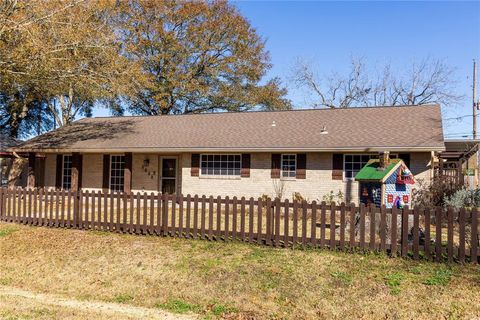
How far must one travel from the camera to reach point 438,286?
239 inches

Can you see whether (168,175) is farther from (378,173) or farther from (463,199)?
(463,199)

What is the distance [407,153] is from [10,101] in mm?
28872

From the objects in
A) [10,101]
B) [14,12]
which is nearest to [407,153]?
[14,12]

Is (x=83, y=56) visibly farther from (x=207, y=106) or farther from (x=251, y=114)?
(x=207, y=106)

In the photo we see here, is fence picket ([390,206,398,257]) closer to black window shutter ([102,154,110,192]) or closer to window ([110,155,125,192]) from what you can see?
window ([110,155,125,192])

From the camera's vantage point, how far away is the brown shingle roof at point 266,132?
15102mm

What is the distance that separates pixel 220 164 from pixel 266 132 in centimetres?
253

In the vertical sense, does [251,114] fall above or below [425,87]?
below

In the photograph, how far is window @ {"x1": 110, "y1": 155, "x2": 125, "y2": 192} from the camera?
1884 centimetres

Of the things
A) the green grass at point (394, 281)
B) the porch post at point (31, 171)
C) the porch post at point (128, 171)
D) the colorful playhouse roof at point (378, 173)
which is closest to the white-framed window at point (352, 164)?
the colorful playhouse roof at point (378, 173)

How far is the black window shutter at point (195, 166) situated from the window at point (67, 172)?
658 cm

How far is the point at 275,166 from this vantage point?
16047mm

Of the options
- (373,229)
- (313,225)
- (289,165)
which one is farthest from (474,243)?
(289,165)

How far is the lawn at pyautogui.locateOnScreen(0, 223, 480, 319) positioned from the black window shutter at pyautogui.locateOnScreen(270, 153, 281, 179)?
7481 mm
